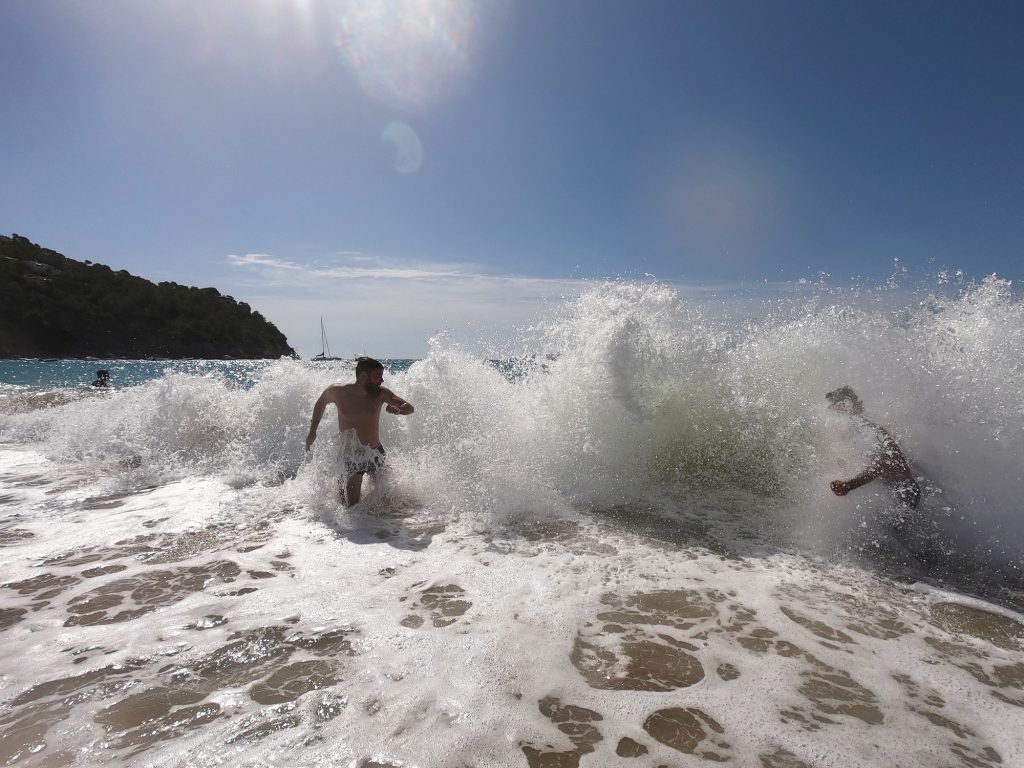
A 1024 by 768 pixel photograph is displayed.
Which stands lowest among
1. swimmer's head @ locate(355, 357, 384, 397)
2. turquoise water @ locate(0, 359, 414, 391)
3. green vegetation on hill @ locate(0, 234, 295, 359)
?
turquoise water @ locate(0, 359, 414, 391)

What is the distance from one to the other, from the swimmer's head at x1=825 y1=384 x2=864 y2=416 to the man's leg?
5.41 metres

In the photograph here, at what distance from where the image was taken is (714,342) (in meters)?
7.41

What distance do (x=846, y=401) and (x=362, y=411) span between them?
5555mm

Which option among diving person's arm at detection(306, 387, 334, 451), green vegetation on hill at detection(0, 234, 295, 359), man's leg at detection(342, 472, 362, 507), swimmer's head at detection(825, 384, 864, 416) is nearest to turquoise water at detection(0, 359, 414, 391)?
diving person's arm at detection(306, 387, 334, 451)

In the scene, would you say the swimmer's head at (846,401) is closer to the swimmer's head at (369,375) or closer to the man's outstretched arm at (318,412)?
the swimmer's head at (369,375)

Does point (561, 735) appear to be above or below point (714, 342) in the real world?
below

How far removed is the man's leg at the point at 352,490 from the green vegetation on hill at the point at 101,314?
72.0 m

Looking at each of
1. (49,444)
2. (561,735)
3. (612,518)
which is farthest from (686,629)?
(49,444)

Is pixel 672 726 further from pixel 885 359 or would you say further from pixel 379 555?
pixel 885 359

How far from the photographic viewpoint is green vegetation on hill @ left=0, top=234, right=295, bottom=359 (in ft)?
182

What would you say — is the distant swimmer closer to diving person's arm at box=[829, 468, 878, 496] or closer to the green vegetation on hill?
diving person's arm at box=[829, 468, 878, 496]

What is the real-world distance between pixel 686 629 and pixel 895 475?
119 inches

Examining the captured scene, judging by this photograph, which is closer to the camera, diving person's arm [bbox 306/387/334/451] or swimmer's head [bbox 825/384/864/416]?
swimmer's head [bbox 825/384/864/416]

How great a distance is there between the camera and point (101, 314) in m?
61.4
